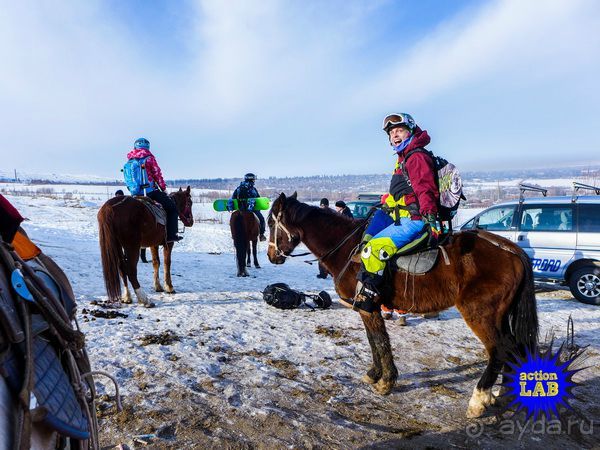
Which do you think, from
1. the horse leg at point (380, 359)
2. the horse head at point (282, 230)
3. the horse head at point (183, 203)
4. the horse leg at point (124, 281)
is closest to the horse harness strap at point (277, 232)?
the horse head at point (282, 230)

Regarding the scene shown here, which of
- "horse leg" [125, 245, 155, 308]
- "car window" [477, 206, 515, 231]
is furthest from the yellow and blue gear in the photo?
"car window" [477, 206, 515, 231]

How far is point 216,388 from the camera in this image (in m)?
3.49

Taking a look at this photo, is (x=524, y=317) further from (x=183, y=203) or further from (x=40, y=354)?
(x=183, y=203)

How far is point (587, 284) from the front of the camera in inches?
276

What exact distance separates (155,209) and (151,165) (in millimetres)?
898

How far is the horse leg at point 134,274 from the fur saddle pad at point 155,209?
0.69 metres

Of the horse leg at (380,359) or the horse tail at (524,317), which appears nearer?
the horse tail at (524,317)

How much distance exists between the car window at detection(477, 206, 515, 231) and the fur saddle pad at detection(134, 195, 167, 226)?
7291 millimetres

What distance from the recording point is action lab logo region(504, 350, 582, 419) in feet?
10.2

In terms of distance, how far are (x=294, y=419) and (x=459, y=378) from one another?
205 centimetres

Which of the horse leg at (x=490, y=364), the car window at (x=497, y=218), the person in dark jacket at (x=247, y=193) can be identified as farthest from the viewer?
the person in dark jacket at (x=247, y=193)

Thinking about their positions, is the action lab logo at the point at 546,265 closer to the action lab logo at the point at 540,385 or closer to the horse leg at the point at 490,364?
the action lab logo at the point at 540,385

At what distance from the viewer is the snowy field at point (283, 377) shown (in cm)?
285

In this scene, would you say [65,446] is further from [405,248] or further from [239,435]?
[405,248]
